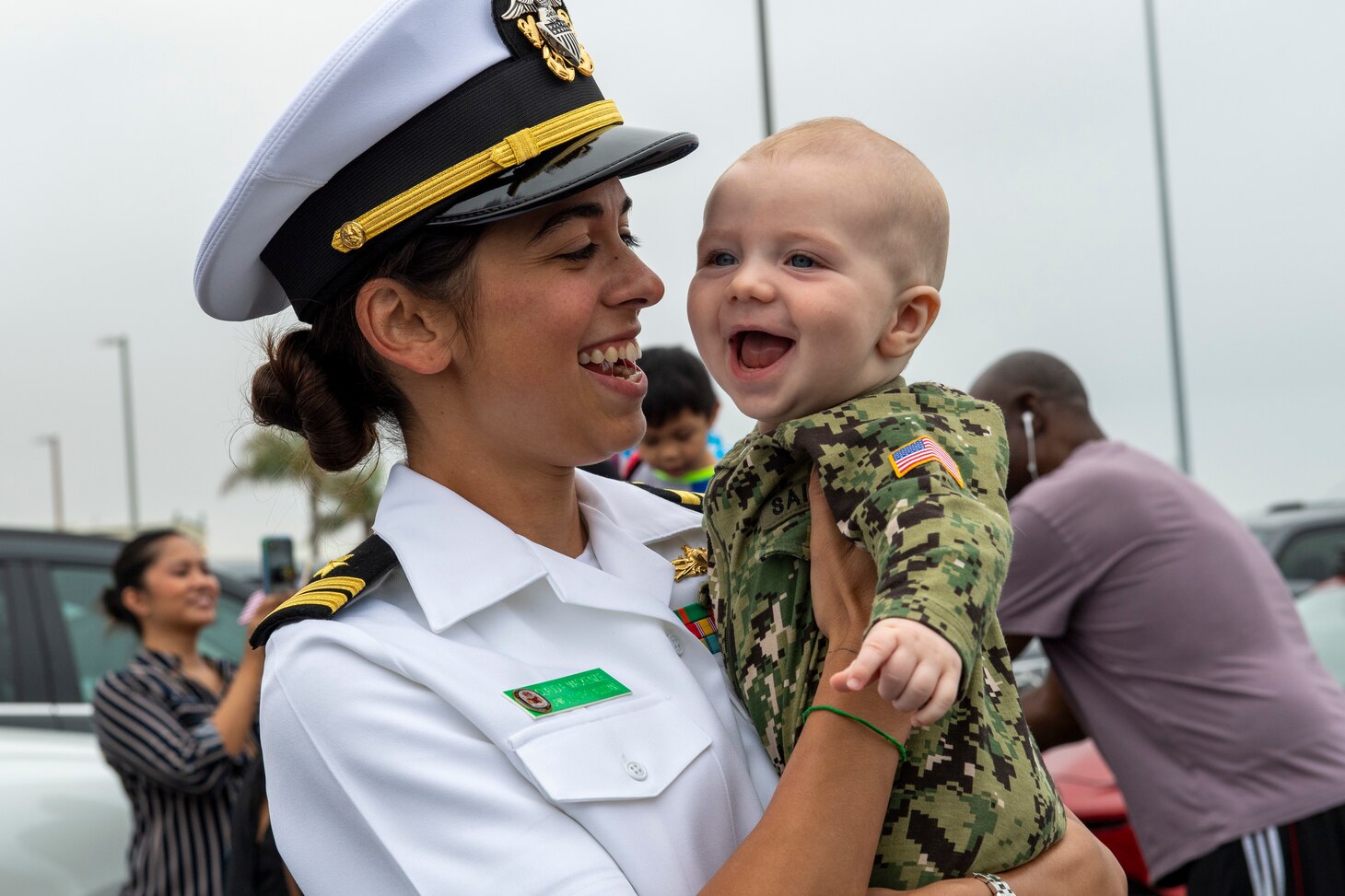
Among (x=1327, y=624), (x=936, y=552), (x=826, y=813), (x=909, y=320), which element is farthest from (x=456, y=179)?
(x=1327, y=624)

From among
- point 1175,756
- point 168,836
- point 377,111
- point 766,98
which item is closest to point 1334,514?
point 766,98

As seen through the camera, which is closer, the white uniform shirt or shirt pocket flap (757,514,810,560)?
the white uniform shirt

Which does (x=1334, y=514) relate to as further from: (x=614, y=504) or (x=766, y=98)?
(x=614, y=504)

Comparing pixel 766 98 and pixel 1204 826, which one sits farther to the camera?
pixel 766 98

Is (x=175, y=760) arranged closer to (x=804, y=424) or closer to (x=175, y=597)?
(x=175, y=597)

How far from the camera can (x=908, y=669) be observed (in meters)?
1.40

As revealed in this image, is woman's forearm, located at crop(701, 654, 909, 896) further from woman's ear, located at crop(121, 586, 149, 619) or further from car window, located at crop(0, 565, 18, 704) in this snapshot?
car window, located at crop(0, 565, 18, 704)

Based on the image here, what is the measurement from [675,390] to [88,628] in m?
2.31

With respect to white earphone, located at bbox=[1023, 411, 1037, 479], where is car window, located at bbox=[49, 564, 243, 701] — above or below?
below

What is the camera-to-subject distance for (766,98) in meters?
7.77

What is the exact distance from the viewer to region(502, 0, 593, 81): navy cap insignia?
191 cm

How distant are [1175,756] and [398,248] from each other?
2.42 meters

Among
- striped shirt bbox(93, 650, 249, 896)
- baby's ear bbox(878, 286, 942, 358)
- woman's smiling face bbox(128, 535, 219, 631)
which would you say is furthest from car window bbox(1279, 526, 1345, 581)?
baby's ear bbox(878, 286, 942, 358)

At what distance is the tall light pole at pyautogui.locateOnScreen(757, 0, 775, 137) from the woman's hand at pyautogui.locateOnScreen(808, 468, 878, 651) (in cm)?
631
